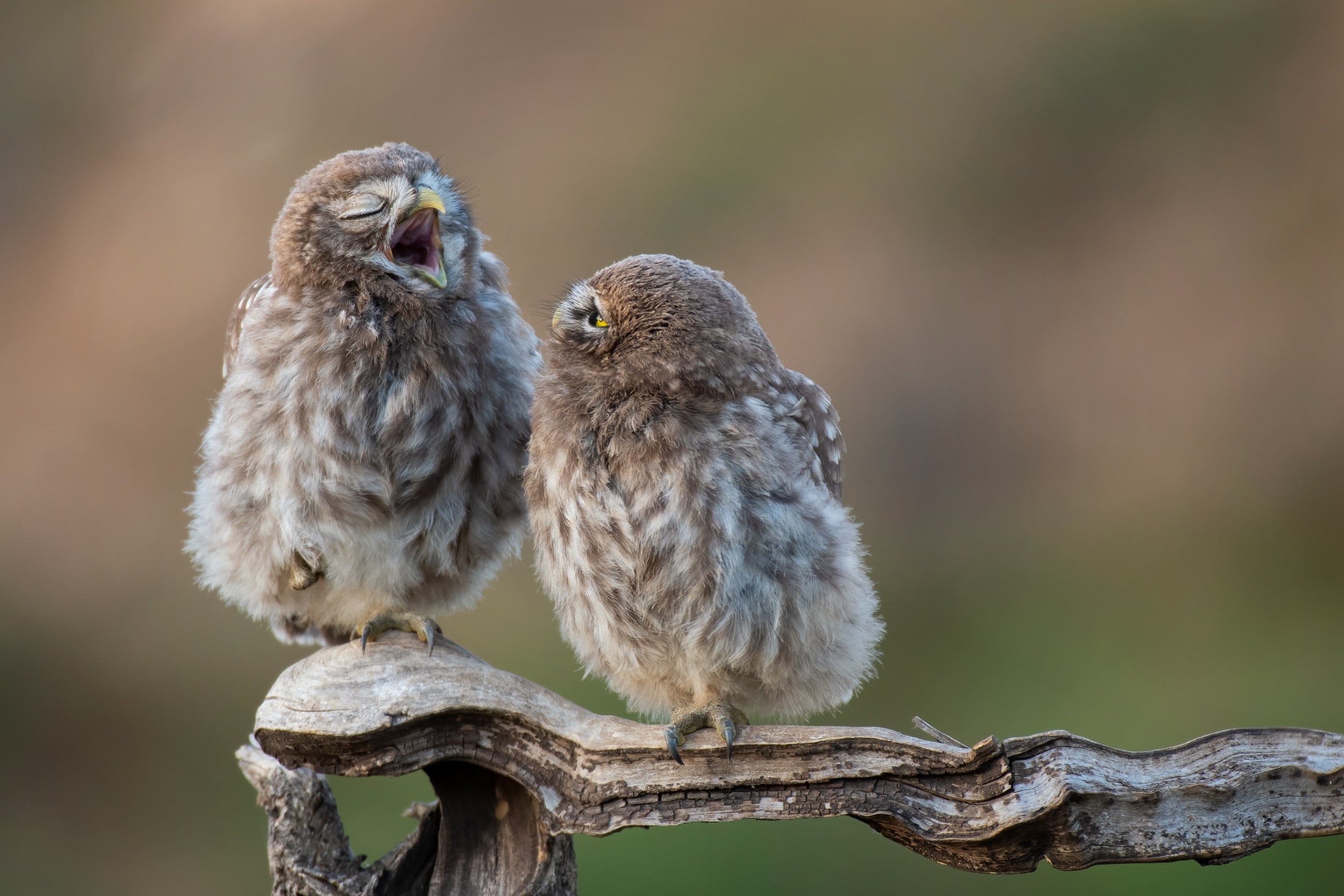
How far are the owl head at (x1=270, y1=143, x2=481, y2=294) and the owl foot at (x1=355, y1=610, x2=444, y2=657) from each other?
0.73 m

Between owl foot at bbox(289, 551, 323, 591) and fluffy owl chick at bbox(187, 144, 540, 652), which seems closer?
fluffy owl chick at bbox(187, 144, 540, 652)

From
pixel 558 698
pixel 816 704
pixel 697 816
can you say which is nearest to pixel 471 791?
pixel 558 698

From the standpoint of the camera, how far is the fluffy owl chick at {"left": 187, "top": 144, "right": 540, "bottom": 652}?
2.38 metres

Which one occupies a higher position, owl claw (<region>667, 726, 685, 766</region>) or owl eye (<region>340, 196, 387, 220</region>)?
owl eye (<region>340, 196, 387, 220</region>)

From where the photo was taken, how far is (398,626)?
8.46ft

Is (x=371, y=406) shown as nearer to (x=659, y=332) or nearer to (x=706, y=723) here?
(x=659, y=332)

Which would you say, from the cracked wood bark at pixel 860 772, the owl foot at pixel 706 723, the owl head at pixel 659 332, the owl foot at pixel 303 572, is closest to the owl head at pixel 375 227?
the owl head at pixel 659 332

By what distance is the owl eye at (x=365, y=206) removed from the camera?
2.34 metres

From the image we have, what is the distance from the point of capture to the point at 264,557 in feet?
8.34

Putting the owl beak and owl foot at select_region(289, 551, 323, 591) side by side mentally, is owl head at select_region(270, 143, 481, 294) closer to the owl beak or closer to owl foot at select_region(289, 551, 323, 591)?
the owl beak

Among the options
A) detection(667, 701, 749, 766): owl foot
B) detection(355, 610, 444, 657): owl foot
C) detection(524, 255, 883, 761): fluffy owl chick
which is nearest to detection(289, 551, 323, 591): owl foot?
detection(355, 610, 444, 657): owl foot

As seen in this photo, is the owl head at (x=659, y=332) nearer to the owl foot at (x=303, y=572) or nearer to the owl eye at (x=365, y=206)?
the owl eye at (x=365, y=206)

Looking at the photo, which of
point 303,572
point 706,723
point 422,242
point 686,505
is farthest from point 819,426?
point 303,572

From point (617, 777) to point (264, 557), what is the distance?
0.95 metres
